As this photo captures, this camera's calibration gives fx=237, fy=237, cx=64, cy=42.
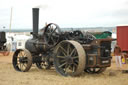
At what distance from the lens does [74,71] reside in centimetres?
702

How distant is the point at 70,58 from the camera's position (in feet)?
22.3

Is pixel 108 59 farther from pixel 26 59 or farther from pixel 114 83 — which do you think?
pixel 26 59

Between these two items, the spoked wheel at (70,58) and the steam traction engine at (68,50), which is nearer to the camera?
the spoked wheel at (70,58)

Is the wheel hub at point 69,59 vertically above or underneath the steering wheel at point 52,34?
underneath

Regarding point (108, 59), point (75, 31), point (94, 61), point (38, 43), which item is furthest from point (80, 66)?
point (38, 43)

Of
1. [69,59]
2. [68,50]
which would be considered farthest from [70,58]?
[68,50]

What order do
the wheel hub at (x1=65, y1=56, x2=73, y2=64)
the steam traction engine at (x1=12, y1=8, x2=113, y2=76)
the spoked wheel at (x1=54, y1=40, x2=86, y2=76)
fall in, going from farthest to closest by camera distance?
the wheel hub at (x1=65, y1=56, x2=73, y2=64), the steam traction engine at (x1=12, y1=8, x2=113, y2=76), the spoked wheel at (x1=54, y1=40, x2=86, y2=76)

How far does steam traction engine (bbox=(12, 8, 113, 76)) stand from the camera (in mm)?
6594

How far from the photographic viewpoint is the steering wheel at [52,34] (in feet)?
25.2

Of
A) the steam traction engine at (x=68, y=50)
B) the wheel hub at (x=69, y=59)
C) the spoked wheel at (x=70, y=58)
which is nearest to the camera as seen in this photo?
the spoked wheel at (x=70, y=58)

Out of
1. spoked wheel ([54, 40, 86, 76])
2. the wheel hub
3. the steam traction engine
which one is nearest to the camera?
spoked wheel ([54, 40, 86, 76])

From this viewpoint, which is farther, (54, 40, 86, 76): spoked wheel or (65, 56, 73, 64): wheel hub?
(65, 56, 73, 64): wheel hub

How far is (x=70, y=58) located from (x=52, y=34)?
4.73 ft

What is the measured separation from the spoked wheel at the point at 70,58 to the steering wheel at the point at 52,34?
50 cm
